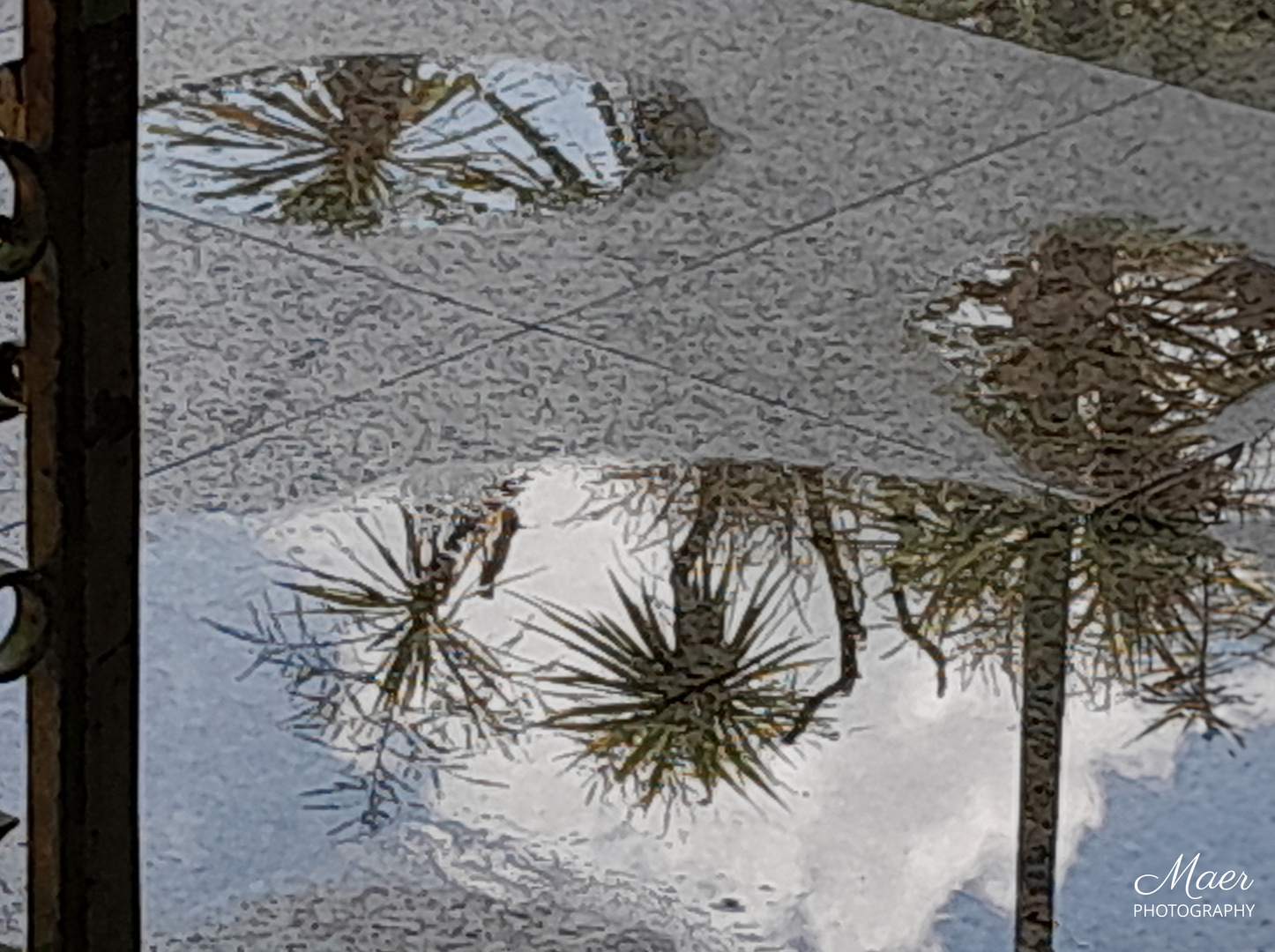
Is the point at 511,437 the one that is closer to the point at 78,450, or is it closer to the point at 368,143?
the point at 368,143

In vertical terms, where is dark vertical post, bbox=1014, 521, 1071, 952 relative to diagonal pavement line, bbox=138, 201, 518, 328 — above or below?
below

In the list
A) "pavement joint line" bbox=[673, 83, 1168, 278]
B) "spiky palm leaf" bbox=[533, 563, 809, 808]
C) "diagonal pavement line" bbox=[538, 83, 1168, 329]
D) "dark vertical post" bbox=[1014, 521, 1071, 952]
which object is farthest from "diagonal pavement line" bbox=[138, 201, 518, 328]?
"dark vertical post" bbox=[1014, 521, 1071, 952]

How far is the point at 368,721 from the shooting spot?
7.13 ft

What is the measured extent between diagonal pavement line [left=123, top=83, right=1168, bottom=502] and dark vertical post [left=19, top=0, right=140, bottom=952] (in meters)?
1.49

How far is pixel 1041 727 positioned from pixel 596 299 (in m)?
1.15

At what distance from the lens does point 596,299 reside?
3092mm

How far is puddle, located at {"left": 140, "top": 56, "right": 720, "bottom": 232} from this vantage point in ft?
11.0

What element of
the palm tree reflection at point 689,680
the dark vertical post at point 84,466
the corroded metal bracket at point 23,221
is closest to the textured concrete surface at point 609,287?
the palm tree reflection at point 689,680

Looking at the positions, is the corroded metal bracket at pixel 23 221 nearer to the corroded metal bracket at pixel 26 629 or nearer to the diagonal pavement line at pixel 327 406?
the corroded metal bracket at pixel 26 629

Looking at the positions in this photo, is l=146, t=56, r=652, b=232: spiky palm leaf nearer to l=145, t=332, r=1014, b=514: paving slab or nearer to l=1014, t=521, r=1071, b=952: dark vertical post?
l=145, t=332, r=1014, b=514: paving slab
